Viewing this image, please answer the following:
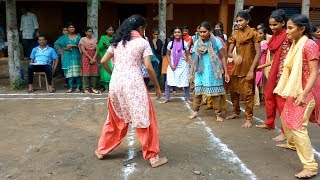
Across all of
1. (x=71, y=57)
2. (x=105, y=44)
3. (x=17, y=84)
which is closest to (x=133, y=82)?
(x=105, y=44)

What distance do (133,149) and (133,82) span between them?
3.91ft

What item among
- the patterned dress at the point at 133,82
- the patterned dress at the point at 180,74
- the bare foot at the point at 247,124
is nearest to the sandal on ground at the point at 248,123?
the bare foot at the point at 247,124

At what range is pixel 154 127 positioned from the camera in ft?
13.9

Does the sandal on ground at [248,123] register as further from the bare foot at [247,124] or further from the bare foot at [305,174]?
the bare foot at [305,174]

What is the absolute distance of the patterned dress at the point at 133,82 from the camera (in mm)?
4098

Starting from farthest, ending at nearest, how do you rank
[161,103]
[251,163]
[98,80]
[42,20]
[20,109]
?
1. [42,20]
2. [98,80]
3. [161,103]
4. [20,109]
5. [251,163]

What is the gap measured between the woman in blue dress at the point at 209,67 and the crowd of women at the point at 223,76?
0.05 ft

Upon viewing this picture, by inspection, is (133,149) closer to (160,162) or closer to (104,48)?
(160,162)

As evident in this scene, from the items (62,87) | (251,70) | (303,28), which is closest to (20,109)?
(62,87)

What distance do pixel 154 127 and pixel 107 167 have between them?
705mm

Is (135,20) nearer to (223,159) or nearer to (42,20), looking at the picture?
(223,159)

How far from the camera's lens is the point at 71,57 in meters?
9.27

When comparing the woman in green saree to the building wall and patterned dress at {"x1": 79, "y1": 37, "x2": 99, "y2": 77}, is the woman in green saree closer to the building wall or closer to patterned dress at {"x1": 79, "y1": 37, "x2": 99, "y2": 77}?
patterned dress at {"x1": 79, "y1": 37, "x2": 99, "y2": 77}

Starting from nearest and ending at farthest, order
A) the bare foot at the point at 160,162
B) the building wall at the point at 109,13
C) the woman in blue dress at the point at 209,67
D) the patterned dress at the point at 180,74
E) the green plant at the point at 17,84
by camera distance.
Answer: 1. the bare foot at the point at 160,162
2. the woman in blue dress at the point at 209,67
3. the patterned dress at the point at 180,74
4. the green plant at the point at 17,84
5. the building wall at the point at 109,13
